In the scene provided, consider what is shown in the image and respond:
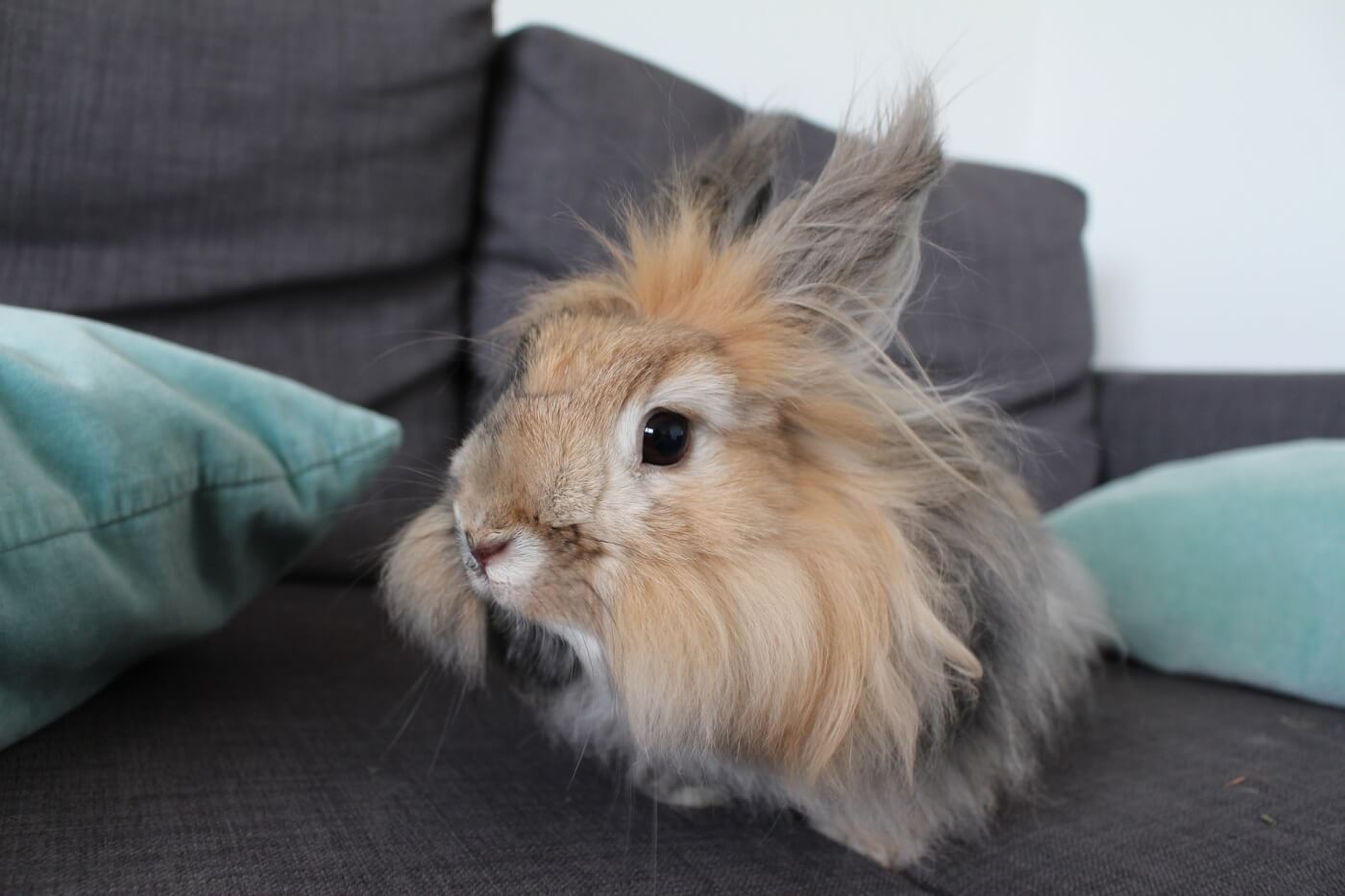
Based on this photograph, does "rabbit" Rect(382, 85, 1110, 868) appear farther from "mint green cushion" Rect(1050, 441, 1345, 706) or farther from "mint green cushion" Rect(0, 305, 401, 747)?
"mint green cushion" Rect(1050, 441, 1345, 706)

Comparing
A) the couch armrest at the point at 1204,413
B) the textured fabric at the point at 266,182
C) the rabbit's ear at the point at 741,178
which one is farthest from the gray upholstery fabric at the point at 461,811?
the couch armrest at the point at 1204,413

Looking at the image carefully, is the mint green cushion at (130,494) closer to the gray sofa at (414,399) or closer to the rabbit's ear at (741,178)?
the gray sofa at (414,399)

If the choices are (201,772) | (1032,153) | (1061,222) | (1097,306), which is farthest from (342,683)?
(1032,153)

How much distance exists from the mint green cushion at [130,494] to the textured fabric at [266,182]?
18cm

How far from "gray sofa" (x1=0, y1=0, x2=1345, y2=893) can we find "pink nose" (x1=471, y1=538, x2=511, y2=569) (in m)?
0.25

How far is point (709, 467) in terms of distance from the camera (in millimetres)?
853

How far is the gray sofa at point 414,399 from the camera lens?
802 mm

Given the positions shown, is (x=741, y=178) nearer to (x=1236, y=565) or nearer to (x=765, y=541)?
(x=765, y=541)

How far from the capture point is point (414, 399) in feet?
5.55

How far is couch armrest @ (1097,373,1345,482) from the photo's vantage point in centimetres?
185

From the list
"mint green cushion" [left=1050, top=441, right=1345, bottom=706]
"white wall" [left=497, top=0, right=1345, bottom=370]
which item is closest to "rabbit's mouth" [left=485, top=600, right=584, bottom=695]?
"mint green cushion" [left=1050, top=441, right=1345, bottom=706]

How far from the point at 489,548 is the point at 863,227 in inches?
18.5

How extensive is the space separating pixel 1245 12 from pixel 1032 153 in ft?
2.06

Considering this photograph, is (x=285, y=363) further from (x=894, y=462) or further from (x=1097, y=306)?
(x=1097, y=306)
